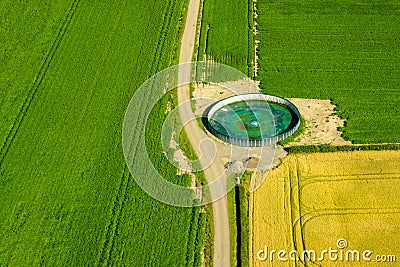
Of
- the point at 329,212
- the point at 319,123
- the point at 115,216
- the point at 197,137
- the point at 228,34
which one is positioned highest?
the point at 228,34

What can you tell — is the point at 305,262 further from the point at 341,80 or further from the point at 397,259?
the point at 341,80

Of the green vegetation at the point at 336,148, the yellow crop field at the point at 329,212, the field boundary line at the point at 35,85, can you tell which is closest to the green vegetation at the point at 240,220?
the yellow crop field at the point at 329,212

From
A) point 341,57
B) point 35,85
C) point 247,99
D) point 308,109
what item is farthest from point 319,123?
point 35,85

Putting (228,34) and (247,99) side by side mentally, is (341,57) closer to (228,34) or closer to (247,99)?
(247,99)

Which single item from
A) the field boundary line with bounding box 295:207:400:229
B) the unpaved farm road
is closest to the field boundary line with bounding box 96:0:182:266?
the unpaved farm road

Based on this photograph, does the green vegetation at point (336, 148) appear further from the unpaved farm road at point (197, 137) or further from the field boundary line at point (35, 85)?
the field boundary line at point (35, 85)

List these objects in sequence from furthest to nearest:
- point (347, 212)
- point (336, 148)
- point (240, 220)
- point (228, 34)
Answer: point (228, 34) → point (336, 148) → point (347, 212) → point (240, 220)

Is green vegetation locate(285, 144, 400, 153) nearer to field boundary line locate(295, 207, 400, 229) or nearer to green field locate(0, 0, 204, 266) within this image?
field boundary line locate(295, 207, 400, 229)
